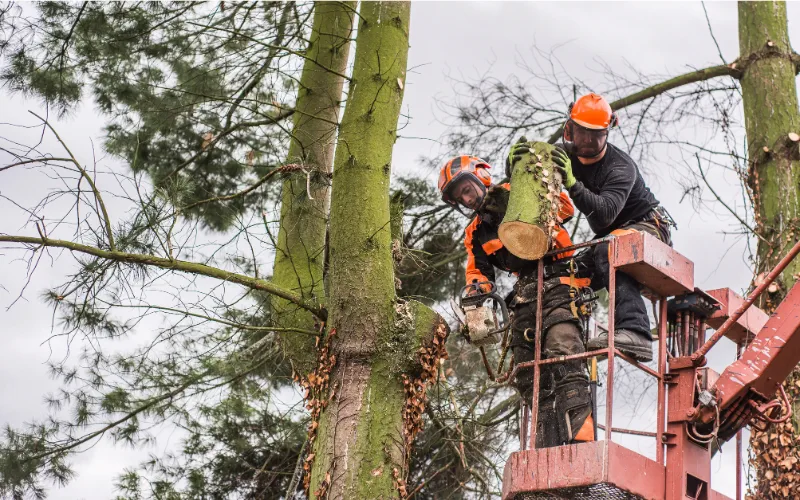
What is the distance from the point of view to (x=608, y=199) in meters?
6.09

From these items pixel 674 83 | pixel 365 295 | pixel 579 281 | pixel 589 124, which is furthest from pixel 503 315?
pixel 674 83

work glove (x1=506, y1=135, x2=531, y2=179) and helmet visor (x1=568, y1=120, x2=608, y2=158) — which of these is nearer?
work glove (x1=506, y1=135, x2=531, y2=179)

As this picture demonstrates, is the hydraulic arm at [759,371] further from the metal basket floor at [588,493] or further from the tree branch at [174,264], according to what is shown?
the tree branch at [174,264]

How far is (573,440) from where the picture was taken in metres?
5.68

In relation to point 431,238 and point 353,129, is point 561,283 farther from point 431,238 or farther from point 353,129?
point 431,238

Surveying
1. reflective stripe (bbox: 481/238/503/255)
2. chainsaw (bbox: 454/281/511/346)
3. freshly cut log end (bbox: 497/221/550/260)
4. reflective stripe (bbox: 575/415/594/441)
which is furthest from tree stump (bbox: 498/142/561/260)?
reflective stripe (bbox: 575/415/594/441)

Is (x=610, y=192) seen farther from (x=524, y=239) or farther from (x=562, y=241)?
(x=524, y=239)

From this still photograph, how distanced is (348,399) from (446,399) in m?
3.14

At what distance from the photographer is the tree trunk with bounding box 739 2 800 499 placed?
808cm

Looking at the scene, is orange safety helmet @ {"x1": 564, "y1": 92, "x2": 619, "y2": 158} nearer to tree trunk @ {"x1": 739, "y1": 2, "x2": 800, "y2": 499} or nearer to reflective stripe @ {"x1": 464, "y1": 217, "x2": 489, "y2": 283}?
reflective stripe @ {"x1": 464, "y1": 217, "x2": 489, "y2": 283}

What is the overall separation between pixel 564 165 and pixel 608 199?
37 centimetres

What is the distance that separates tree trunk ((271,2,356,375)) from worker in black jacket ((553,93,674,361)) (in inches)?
57.7

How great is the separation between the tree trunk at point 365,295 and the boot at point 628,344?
1064 mm

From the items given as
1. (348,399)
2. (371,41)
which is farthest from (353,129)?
(348,399)
